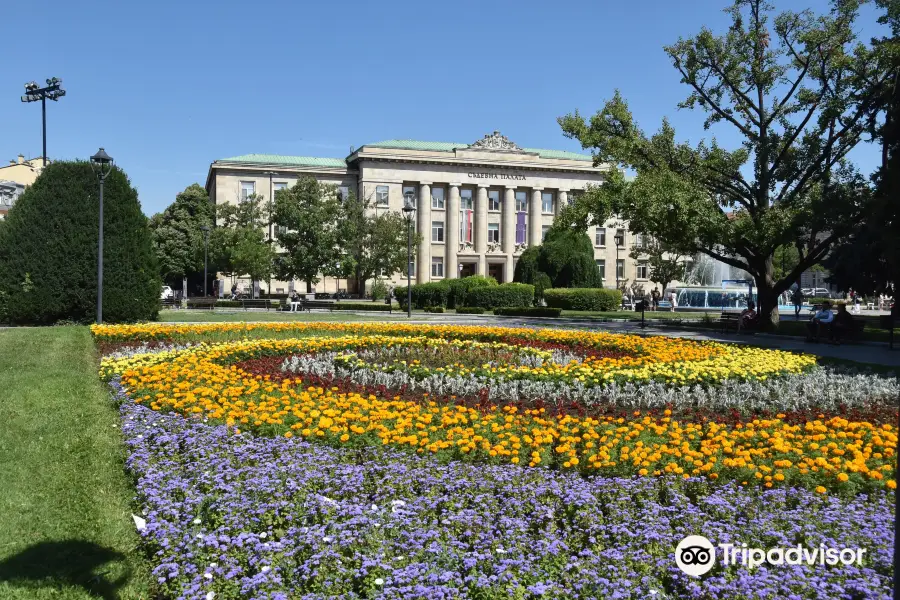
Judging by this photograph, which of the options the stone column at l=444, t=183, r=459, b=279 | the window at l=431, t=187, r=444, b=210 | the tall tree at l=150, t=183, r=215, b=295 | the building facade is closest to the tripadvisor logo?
the building facade

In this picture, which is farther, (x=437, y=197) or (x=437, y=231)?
(x=437, y=231)

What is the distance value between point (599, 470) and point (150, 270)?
1872cm

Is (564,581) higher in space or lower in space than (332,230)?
lower

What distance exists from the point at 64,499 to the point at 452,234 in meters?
60.9

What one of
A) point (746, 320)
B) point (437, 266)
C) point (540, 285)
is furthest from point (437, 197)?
point (746, 320)

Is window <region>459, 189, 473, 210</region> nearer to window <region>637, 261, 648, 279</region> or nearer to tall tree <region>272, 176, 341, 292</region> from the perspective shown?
window <region>637, 261, 648, 279</region>

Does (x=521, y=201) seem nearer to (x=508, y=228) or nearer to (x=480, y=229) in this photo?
(x=508, y=228)

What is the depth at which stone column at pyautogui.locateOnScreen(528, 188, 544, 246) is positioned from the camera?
6769cm

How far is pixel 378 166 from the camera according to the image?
63.6 m

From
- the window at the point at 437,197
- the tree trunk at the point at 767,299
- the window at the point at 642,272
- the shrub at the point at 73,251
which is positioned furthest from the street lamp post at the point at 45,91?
the window at the point at 642,272

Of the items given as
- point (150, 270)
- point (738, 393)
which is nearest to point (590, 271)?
point (150, 270)

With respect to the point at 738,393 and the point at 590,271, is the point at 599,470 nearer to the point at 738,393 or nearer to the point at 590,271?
the point at 738,393

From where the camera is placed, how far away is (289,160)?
219ft

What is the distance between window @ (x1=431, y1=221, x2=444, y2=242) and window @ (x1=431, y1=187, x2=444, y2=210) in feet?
5.04
